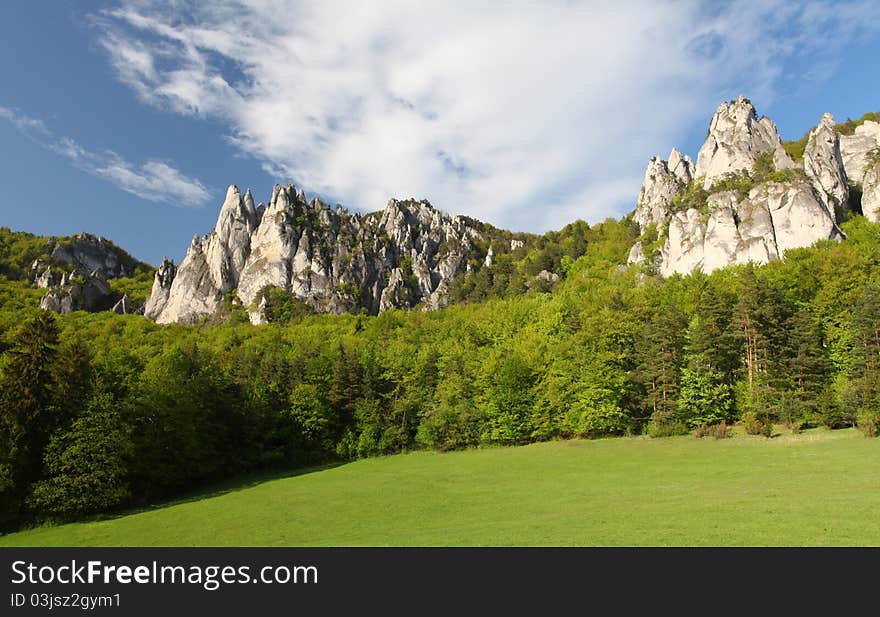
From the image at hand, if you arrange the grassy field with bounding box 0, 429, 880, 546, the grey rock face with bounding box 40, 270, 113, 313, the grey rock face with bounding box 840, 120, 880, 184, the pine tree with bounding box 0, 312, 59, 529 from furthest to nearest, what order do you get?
the grey rock face with bounding box 40, 270, 113, 313 → the grey rock face with bounding box 840, 120, 880, 184 → the pine tree with bounding box 0, 312, 59, 529 → the grassy field with bounding box 0, 429, 880, 546

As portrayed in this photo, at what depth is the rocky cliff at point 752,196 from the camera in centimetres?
8006

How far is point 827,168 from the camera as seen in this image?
88375mm

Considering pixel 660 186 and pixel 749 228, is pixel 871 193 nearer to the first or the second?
pixel 749 228

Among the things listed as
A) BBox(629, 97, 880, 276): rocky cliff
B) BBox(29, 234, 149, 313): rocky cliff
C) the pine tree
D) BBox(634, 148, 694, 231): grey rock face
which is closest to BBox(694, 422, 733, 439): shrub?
BBox(629, 97, 880, 276): rocky cliff

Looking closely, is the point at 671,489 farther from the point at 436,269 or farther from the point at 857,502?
the point at 436,269

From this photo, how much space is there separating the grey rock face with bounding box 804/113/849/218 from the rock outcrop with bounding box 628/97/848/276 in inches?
5.7

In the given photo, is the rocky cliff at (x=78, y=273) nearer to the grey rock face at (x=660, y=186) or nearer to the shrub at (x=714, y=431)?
the shrub at (x=714, y=431)

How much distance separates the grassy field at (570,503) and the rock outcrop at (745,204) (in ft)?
168

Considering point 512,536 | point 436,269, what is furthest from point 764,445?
point 436,269

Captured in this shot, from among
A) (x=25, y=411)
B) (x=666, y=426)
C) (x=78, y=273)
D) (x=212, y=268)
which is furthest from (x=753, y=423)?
(x=78, y=273)

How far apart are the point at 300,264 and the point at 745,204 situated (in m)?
→ 94.6

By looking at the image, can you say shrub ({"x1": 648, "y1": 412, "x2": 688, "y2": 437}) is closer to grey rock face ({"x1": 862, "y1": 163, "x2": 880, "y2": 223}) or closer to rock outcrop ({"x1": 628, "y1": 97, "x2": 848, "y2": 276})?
rock outcrop ({"x1": 628, "y1": 97, "x2": 848, "y2": 276})

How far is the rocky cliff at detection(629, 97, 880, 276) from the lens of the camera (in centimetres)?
8006
